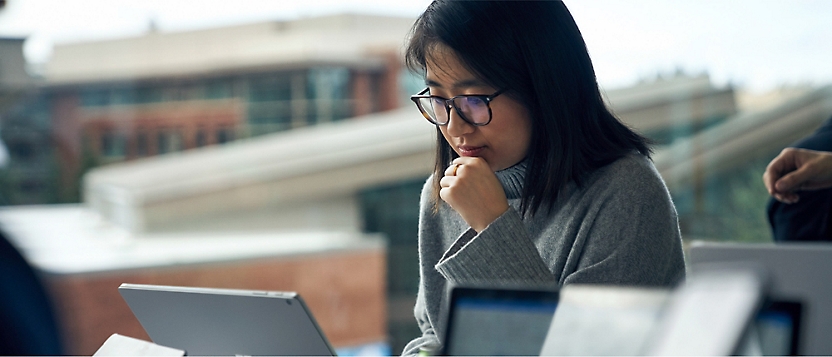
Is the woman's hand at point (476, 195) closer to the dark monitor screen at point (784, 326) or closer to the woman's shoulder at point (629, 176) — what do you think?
the woman's shoulder at point (629, 176)

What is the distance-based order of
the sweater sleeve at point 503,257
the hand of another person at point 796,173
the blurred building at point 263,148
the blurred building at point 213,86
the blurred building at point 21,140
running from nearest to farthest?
1. the sweater sleeve at point 503,257
2. the hand of another person at point 796,173
3. the blurred building at point 21,140
4. the blurred building at point 263,148
5. the blurred building at point 213,86

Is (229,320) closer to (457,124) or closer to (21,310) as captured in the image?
(21,310)

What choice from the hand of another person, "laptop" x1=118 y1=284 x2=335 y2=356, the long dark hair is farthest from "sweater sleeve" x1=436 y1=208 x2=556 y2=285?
the hand of another person

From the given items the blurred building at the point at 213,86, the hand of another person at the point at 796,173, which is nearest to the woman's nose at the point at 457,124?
the hand of another person at the point at 796,173

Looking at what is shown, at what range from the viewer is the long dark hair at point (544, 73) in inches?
45.3

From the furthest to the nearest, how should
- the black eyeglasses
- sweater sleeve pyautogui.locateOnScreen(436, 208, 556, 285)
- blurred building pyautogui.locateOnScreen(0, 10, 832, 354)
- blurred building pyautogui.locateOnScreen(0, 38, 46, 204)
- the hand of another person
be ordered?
1. blurred building pyautogui.locateOnScreen(0, 10, 832, 354)
2. blurred building pyautogui.locateOnScreen(0, 38, 46, 204)
3. the hand of another person
4. the black eyeglasses
5. sweater sleeve pyautogui.locateOnScreen(436, 208, 556, 285)

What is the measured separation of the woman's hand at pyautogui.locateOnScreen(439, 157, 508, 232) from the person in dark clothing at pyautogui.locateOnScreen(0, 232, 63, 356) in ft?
2.06

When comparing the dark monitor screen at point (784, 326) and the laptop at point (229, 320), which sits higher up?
the dark monitor screen at point (784, 326)

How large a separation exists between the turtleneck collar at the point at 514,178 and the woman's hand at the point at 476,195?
0.12 m

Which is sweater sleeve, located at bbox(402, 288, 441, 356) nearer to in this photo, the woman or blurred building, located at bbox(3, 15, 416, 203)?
the woman

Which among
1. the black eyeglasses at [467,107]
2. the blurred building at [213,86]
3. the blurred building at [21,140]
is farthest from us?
the blurred building at [213,86]

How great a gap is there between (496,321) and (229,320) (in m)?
0.43

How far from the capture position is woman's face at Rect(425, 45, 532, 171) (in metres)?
1.18

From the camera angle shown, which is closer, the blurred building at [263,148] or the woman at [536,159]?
the woman at [536,159]
